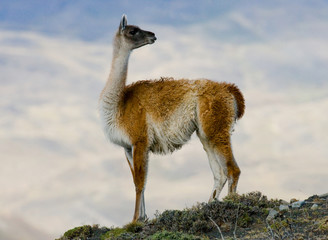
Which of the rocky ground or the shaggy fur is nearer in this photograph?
the rocky ground

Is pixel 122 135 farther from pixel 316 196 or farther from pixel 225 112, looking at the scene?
pixel 316 196

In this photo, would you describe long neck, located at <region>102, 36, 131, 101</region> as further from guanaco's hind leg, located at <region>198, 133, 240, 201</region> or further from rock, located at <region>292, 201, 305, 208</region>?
rock, located at <region>292, 201, 305, 208</region>

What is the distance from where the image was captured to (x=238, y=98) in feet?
41.7

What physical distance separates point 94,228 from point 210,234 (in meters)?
3.48

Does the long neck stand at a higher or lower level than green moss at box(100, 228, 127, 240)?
higher

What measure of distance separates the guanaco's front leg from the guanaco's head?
2.90 m

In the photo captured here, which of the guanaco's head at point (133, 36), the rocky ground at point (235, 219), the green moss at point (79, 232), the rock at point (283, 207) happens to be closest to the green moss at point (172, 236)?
the rocky ground at point (235, 219)

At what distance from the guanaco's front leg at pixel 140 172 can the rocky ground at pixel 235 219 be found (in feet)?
2.32

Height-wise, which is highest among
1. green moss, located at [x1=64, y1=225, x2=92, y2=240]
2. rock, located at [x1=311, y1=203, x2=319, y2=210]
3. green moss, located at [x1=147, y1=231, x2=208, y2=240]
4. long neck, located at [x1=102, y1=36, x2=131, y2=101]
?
long neck, located at [x1=102, y1=36, x2=131, y2=101]

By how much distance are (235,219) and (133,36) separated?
5623 millimetres

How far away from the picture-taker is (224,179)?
12.1 meters

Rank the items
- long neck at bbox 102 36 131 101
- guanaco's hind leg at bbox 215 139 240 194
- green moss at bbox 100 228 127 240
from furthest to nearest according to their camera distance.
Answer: long neck at bbox 102 36 131 101 < guanaco's hind leg at bbox 215 139 240 194 < green moss at bbox 100 228 127 240

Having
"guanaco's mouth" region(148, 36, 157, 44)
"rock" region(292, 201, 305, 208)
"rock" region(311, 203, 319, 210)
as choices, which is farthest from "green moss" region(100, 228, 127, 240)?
"guanaco's mouth" region(148, 36, 157, 44)

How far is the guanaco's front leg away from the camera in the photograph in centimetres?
1191
